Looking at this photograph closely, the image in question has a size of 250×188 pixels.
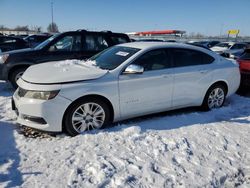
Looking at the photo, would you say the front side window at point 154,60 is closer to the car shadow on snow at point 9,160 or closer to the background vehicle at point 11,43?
the car shadow on snow at point 9,160

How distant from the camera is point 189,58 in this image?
17.4ft

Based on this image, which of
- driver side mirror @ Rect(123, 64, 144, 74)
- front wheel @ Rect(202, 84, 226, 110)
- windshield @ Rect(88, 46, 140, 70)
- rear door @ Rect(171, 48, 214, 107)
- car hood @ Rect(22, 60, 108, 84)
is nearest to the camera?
car hood @ Rect(22, 60, 108, 84)

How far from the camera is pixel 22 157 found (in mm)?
3525

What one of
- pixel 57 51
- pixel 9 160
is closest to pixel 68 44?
pixel 57 51

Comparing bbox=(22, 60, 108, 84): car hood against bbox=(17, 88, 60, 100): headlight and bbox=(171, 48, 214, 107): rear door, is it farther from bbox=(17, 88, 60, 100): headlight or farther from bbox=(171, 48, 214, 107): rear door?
bbox=(171, 48, 214, 107): rear door

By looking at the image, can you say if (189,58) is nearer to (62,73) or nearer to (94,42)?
(62,73)

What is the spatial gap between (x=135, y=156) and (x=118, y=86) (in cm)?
128

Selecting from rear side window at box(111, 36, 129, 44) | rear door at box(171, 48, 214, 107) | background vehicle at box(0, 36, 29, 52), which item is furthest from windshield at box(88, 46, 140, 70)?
background vehicle at box(0, 36, 29, 52)

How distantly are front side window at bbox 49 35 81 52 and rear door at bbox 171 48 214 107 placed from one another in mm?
3458

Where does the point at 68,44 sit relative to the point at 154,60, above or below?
above

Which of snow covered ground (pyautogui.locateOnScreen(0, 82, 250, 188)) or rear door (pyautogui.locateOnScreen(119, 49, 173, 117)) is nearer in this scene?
snow covered ground (pyautogui.locateOnScreen(0, 82, 250, 188))

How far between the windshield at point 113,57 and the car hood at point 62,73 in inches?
8.2

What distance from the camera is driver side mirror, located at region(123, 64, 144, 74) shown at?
441 centimetres

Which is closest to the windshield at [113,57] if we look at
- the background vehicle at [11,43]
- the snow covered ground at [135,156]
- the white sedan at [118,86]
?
the white sedan at [118,86]
